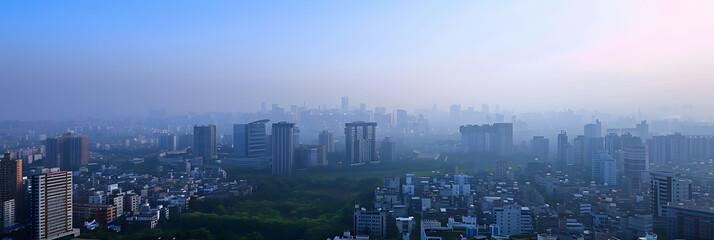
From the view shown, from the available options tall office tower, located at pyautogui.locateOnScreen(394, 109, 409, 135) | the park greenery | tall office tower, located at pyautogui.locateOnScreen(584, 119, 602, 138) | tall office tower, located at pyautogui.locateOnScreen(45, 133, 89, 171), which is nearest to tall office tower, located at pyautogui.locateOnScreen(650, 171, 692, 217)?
the park greenery

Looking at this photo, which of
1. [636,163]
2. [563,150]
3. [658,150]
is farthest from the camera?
[563,150]

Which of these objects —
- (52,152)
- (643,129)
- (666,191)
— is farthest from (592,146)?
(52,152)

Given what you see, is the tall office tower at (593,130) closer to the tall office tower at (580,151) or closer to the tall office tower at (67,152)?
the tall office tower at (580,151)

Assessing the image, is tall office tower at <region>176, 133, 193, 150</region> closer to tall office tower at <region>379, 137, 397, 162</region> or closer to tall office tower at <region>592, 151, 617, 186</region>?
tall office tower at <region>379, 137, 397, 162</region>

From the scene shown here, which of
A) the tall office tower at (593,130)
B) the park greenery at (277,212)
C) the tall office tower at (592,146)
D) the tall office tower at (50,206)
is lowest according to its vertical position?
the park greenery at (277,212)

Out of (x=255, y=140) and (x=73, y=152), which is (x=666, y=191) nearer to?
(x=255, y=140)

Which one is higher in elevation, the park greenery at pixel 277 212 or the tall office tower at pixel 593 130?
the tall office tower at pixel 593 130

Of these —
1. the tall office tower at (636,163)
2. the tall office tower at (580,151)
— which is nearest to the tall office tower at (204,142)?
the tall office tower at (580,151)
